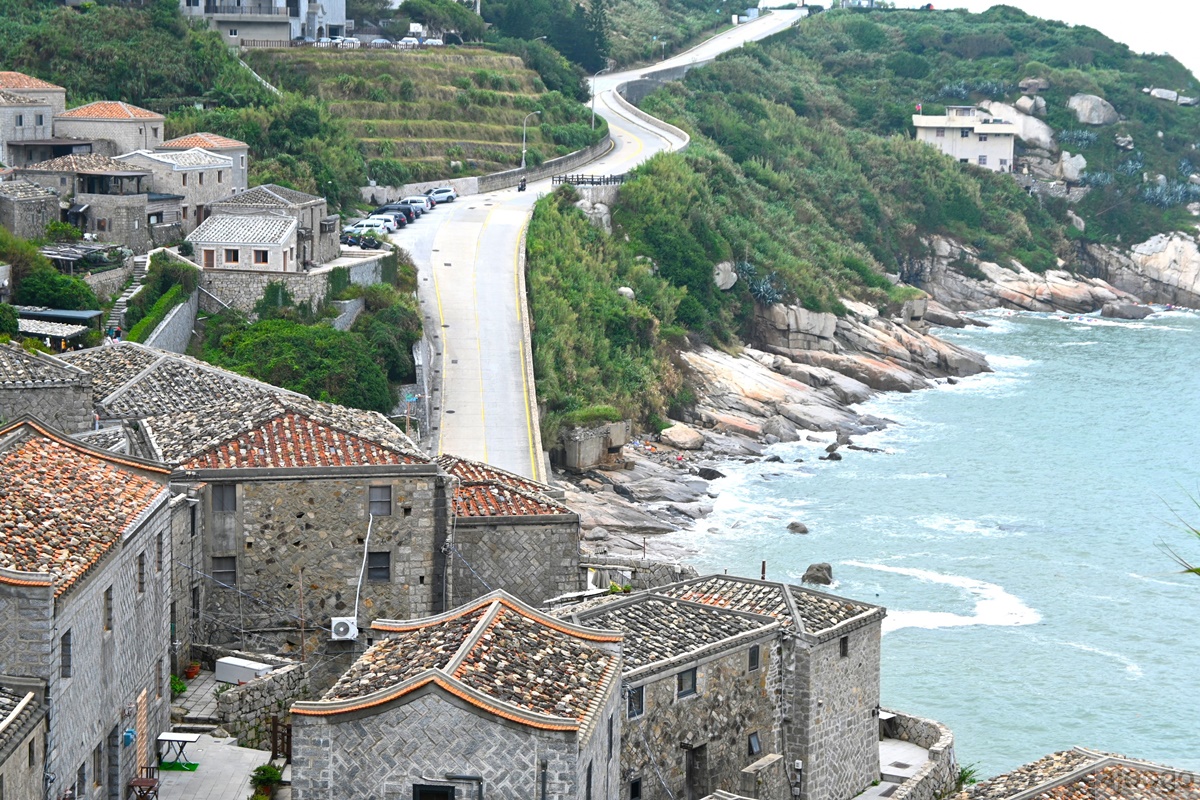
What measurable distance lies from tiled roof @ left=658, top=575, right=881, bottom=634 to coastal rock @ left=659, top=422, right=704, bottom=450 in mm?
44191

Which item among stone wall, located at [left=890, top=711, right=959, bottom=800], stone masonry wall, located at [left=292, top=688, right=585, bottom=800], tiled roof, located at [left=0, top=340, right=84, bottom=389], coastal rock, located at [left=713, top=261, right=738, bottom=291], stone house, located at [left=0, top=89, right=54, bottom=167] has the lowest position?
coastal rock, located at [left=713, top=261, right=738, bottom=291]

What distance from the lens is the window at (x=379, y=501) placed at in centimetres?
3109

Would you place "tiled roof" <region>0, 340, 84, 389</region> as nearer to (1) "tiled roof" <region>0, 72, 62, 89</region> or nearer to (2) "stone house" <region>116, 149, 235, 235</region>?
(2) "stone house" <region>116, 149, 235, 235</region>

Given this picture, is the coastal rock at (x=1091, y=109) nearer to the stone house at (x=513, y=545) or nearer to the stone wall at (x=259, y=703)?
the stone house at (x=513, y=545)

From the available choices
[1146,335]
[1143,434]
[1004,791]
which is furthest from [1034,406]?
[1004,791]

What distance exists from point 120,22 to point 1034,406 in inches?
1922

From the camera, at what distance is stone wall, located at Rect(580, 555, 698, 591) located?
36.7 meters

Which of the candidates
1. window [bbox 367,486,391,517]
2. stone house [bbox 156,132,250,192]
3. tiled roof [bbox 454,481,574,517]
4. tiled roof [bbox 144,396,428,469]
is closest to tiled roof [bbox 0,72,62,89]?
stone house [bbox 156,132,250,192]

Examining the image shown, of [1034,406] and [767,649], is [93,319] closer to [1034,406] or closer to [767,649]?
[767,649]

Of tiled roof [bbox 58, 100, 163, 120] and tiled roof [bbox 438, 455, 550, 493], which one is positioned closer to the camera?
tiled roof [bbox 438, 455, 550, 493]

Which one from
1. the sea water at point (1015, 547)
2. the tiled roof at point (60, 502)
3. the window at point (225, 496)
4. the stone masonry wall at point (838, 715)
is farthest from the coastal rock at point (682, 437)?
the tiled roof at point (60, 502)

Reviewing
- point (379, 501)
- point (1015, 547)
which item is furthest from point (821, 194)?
point (379, 501)

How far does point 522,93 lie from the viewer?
4437 inches

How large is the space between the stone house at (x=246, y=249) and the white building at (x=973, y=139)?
94165 millimetres
